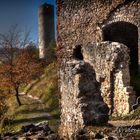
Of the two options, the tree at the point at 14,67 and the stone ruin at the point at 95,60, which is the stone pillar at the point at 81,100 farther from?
the tree at the point at 14,67

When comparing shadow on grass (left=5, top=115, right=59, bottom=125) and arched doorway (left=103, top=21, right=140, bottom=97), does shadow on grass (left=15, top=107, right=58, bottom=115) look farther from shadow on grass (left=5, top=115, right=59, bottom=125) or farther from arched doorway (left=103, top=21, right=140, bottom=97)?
arched doorway (left=103, top=21, right=140, bottom=97)

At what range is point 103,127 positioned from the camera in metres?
10.4

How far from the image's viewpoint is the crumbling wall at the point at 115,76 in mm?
15492

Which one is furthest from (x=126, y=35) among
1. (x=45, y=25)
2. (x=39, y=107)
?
(x=45, y=25)

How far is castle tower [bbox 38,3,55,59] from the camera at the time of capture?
50781mm

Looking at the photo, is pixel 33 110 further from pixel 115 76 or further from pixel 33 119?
pixel 115 76

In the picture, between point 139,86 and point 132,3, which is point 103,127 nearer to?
point 139,86

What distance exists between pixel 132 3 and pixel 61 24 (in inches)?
185

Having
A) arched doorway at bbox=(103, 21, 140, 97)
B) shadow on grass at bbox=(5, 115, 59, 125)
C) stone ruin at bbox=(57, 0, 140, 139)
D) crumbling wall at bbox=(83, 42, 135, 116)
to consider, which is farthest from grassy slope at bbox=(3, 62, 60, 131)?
crumbling wall at bbox=(83, 42, 135, 116)

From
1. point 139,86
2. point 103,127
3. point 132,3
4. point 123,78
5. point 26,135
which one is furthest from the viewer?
point 132,3

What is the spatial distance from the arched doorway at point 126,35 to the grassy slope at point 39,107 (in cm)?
Answer: 467

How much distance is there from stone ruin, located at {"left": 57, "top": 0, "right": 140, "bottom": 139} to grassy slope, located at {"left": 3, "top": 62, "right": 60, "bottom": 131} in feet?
11.3

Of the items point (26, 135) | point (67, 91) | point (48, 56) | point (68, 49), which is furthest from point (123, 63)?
point (48, 56)

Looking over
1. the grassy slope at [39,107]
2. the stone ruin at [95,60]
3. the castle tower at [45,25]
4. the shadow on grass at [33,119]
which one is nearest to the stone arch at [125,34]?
the stone ruin at [95,60]
